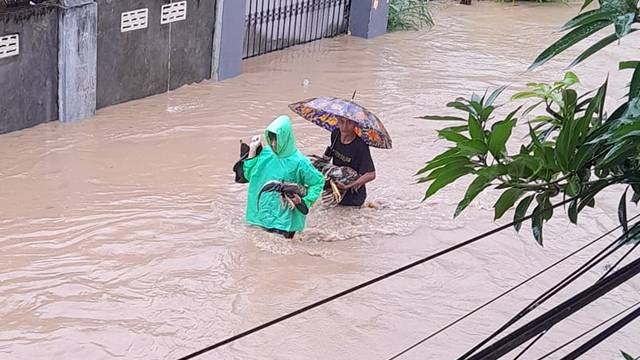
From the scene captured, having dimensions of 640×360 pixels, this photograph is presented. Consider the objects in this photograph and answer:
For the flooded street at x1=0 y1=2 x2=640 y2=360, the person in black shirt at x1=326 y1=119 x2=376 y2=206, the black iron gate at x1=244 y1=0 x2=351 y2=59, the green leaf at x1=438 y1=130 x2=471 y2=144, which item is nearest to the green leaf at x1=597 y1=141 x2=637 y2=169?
the green leaf at x1=438 y1=130 x2=471 y2=144

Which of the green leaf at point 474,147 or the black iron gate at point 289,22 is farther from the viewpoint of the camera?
the black iron gate at point 289,22

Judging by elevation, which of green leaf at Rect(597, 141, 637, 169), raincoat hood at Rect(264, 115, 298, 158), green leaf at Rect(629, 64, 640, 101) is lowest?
raincoat hood at Rect(264, 115, 298, 158)

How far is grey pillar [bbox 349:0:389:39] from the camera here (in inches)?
537

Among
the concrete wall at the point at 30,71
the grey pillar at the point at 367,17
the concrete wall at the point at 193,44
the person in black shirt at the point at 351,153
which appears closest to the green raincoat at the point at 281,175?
the person in black shirt at the point at 351,153

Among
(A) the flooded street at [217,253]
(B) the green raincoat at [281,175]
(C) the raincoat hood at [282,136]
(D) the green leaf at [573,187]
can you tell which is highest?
(D) the green leaf at [573,187]

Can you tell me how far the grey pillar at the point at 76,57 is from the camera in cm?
873

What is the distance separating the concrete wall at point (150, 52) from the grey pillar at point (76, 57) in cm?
18

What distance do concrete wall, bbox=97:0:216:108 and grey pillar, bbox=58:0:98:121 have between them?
18 centimetres

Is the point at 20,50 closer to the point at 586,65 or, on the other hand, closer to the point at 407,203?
the point at 407,203

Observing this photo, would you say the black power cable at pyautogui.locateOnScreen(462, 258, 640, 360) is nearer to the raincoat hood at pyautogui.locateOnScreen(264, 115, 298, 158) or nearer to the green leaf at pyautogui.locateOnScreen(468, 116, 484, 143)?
Answer: the green leaf at pyautogui.locateOnScreen(468, 116, 484, 143)

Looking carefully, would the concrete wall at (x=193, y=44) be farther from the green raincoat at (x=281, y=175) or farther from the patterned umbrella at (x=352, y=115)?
the green raincoat at (x=281, y=175)

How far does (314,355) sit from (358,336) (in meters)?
0.35

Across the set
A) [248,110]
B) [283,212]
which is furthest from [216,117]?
[283,212]

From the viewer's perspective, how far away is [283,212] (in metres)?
6.62
